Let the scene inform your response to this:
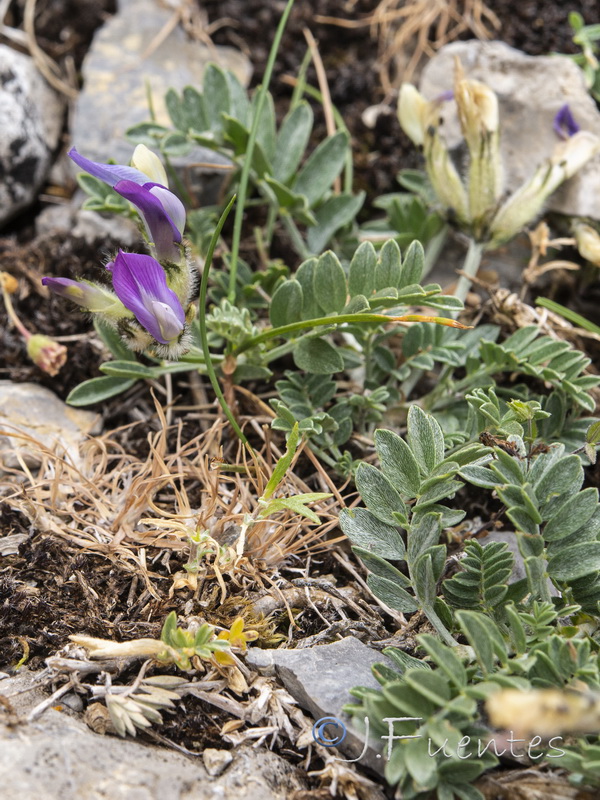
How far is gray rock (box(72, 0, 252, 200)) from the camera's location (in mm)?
2639

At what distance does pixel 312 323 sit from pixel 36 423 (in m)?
0.87

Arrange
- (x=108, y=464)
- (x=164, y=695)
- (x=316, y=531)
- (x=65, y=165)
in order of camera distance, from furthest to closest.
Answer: (x=65, y=165)
(x=108, y=464)
(x=316, y=531)
(x=164, y=695)

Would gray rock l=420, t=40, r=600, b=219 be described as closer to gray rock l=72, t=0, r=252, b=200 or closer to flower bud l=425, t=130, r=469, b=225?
flower bud l=425, t=130, r=469, b=225

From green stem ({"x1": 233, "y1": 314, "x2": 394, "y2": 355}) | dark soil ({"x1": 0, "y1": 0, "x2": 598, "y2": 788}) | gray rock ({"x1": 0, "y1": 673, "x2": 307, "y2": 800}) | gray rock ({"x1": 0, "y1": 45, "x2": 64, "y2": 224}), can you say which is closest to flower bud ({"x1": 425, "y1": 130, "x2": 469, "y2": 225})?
dark soil ({"x1": 0, "y1": 0, "x2": 598, "y2": 788})

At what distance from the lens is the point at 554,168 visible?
2.18m

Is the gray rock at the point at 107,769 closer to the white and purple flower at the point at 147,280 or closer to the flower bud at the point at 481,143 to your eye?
the white and purple flower at the point at 147,280

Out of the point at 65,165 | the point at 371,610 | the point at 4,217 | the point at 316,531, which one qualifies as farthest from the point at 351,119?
the point at 371,610

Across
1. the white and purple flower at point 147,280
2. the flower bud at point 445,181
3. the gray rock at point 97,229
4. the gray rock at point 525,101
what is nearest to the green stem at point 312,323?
the white and purple flower at point 147,280

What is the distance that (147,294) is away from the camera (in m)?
1.60

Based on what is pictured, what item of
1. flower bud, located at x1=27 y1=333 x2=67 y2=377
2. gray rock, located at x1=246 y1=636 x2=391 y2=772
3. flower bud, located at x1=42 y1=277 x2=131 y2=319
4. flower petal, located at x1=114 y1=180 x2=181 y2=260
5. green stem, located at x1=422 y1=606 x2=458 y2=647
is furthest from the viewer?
flower bud, located at x1=27 y1=333 x2=67 y2=377

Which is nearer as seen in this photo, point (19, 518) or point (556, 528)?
point (556, 528)

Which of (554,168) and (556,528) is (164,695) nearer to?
(556,528)

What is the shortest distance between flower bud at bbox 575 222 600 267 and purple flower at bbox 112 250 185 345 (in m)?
1.31

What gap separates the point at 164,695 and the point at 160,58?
247 cm
